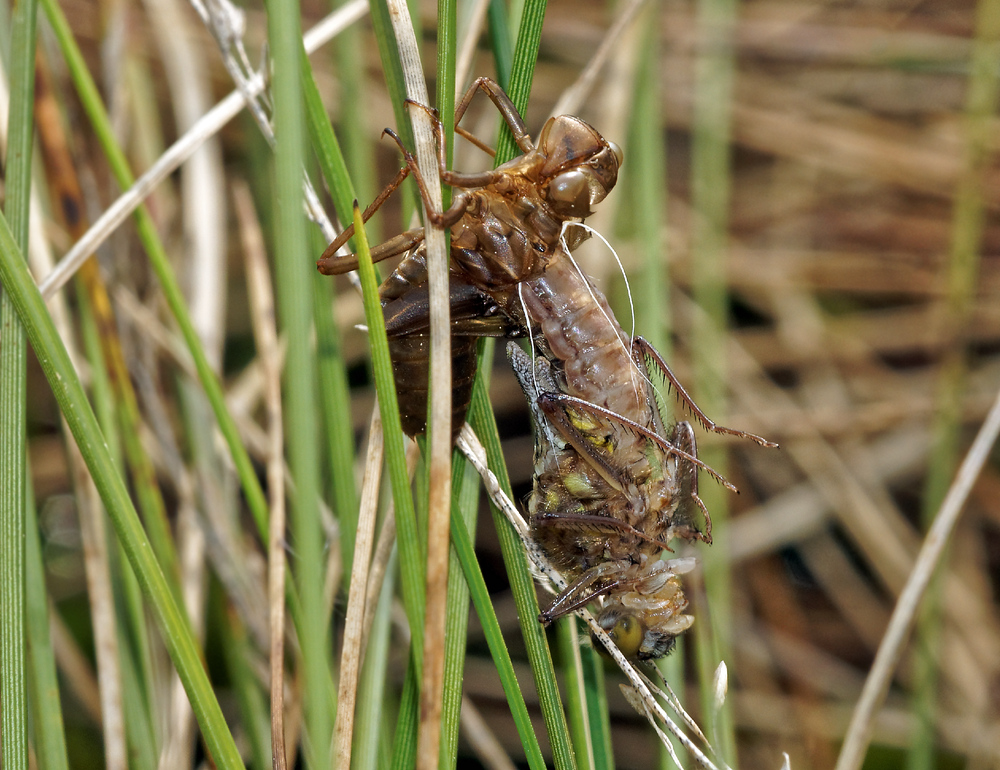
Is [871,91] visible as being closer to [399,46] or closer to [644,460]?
[644,460]

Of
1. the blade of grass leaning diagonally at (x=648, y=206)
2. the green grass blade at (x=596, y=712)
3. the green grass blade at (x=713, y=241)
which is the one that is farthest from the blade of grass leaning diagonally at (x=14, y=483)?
the green grass blade at (x=713, y=241)

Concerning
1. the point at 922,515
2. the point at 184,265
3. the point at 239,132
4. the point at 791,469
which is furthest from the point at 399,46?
the point at 922,515

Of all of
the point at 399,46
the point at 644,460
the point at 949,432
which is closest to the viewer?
the point at 399,46

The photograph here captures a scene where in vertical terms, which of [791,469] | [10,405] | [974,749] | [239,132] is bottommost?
[974,749]

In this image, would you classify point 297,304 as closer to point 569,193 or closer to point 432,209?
point 432,209

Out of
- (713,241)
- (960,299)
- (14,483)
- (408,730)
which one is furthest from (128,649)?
(960,299)
